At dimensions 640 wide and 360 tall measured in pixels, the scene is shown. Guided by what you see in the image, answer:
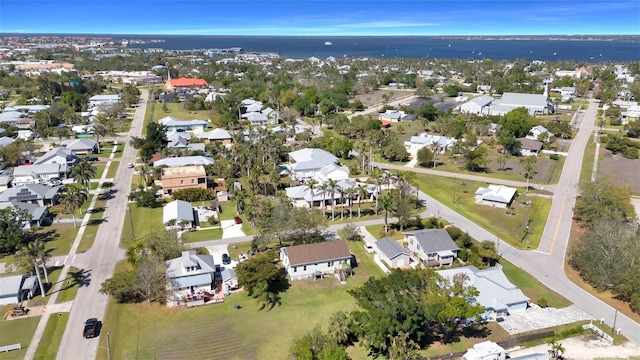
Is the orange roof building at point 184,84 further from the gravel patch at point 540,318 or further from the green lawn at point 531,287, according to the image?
the gravel patch at point 540,318

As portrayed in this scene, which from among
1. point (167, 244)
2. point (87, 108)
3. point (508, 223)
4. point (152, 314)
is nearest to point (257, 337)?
point (152, 314)

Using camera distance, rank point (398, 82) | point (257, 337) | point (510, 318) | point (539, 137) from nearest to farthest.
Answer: point (257, 337) < point (510, 318) < point (539, 137) < point (398, 82)

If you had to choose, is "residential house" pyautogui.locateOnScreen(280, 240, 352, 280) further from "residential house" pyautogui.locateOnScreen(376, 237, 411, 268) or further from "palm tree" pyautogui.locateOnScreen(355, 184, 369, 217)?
"palm tree" pyautogui.locateOnScreen(355, 184, 369, 217)

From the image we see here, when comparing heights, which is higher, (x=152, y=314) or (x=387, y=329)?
(x=387, y=329)

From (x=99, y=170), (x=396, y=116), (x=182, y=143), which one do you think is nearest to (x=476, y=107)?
(x=396, y=116)

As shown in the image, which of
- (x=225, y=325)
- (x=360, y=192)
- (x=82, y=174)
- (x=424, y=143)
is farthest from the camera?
(x=424, y=143)

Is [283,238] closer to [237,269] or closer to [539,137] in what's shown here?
[237,269]

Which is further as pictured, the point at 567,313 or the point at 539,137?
the point at 539,137

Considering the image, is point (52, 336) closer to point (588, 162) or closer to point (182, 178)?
point (182, 178)
